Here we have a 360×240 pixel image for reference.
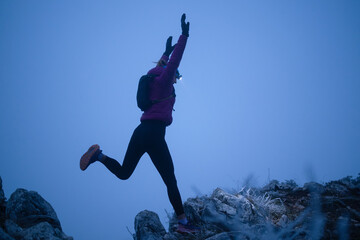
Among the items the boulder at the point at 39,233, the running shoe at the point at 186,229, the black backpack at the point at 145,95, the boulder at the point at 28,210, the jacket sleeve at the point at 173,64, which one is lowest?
the boulder at the point at 39,233

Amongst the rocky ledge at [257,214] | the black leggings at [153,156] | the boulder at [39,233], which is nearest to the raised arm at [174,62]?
the black leggings at [153,156]

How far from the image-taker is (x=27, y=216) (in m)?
2.83

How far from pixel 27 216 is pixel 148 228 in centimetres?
192

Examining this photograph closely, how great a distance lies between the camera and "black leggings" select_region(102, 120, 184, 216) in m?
3.15

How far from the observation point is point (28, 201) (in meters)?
3.02

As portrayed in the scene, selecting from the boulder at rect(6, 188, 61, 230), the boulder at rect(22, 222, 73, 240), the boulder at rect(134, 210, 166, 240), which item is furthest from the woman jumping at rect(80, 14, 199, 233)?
the boulder at rect(22, 222, 73, 240)

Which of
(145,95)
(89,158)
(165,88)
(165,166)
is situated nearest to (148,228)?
(165,166)

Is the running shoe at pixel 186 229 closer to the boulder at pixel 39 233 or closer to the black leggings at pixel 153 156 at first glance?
the black leggings at pixel 153 156

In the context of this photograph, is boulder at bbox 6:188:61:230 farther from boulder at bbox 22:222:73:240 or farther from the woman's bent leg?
the woman's bent leg

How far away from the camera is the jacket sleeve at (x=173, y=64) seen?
3207 mm

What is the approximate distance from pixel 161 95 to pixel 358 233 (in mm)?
3177

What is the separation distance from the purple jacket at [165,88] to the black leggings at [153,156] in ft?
0.56

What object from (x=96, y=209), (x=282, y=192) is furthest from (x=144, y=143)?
(x=96, y=209)

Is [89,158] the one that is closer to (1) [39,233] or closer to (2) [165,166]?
(1) [39,233]
